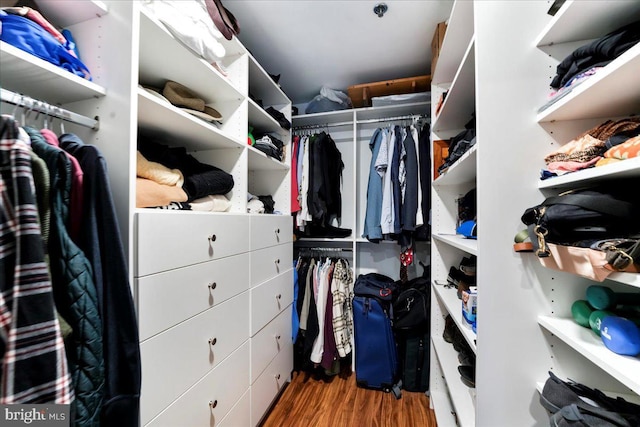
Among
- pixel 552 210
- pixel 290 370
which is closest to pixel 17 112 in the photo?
pixel 552 210

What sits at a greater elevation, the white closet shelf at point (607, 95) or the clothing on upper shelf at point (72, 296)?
the white closet shelf at point (607, 95)

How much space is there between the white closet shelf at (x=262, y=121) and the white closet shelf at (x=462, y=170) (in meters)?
1.14

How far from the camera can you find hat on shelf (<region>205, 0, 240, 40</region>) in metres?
1.05

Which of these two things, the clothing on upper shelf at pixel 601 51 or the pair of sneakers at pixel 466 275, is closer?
the clothing on upper shelf at pixel 601 51

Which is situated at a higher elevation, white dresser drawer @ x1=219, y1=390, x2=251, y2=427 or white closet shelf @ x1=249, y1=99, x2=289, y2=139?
white closet shelf @ x1=249, y1=99, x2=289, y2=139

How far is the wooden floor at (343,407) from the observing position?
1438 millimetres

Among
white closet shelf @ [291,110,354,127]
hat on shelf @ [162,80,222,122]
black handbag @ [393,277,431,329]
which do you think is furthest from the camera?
white closet shelf @ [291,110,354,127]

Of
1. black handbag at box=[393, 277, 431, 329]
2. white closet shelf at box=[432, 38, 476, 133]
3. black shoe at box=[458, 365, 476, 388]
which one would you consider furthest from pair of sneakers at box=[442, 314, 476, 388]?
white closet shelf at box=[432, 38, 476, 133]

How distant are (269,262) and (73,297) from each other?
3.23ft

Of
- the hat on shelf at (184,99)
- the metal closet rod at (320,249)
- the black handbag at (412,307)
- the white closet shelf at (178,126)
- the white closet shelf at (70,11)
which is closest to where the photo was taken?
the white closet shelf at (70,11)

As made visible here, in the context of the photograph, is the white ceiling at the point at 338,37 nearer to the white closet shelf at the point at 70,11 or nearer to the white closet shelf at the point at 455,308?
the white closet shelf at the point at 70,11

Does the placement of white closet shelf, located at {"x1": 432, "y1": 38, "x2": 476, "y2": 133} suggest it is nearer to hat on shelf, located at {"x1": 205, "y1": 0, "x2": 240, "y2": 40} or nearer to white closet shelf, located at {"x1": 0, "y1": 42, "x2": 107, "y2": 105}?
hat on shelf, located at {"x1": 205, "y1": 0, "x2": 240, "y2": 40}

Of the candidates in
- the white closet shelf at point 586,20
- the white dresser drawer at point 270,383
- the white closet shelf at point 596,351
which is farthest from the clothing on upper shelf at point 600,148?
the white dresser drawer at point 270,383

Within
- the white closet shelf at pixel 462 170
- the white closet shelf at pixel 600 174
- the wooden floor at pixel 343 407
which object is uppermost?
the white closet shelf at pixel 462 170
